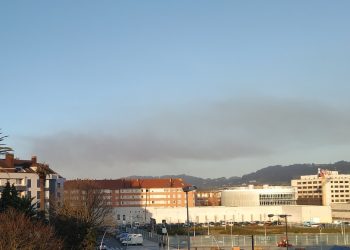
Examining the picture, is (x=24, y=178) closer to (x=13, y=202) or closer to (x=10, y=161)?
(x=10, y=161)

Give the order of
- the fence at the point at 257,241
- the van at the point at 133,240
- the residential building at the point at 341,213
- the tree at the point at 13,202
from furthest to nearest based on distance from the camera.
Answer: the residential building at the point at 341,213, the van at the point at 133,240, the fence at the point at 257,241, the tree at the point at 13,202

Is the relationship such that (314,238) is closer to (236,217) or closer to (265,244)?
(265,244)

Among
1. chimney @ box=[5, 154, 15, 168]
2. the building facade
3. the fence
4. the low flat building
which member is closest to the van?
the fence

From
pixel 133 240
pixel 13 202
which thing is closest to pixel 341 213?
pixel 133 240

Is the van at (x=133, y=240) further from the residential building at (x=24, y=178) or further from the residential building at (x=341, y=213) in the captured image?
the residential building at (x=341, y=213)

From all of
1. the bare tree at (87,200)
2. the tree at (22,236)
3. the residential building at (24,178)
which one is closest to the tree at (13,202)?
the tree at (22,236)

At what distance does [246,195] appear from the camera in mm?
171875

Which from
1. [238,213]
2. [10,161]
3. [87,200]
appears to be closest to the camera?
[87,200]

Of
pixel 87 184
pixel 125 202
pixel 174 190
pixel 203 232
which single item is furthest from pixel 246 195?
pixel 87 184

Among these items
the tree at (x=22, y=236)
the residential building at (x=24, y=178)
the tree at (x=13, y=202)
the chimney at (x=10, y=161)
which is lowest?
the tree at (x=22, y=236)

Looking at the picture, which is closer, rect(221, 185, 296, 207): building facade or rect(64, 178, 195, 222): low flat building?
rect(221, 185, 296, 207): building facade

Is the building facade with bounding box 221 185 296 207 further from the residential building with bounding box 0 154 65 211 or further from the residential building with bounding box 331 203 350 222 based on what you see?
the residential building with bounding box 0 154 65 211

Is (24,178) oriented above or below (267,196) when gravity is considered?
above

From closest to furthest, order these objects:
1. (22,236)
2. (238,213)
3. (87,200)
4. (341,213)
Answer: (22,236)
(87,200)
(238,213)
(341,213)
